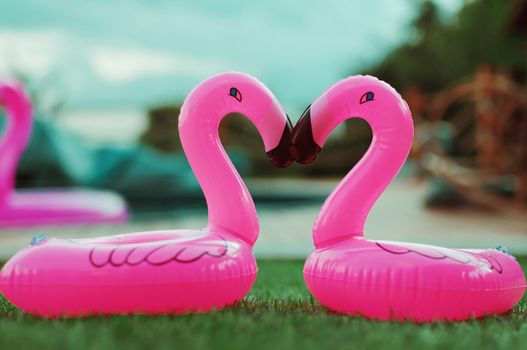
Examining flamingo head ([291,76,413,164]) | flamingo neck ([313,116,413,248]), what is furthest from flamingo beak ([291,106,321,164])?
flamingo neck ([313,116,413,248])

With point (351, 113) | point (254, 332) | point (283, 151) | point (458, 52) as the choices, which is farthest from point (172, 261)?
point (458, 52)

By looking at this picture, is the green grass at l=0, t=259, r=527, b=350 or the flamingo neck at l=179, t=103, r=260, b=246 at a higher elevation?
the flamingo neck at l=179, t=103, r=260, b=246

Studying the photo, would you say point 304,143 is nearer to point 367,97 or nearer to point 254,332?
point 367,97

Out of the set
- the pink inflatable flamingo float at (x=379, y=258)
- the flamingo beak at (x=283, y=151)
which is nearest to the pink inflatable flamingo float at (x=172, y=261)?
the flamingo beak at (x=283, y=151)

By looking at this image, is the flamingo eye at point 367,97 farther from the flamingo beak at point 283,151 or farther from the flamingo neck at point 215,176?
the flamingo neck at point 215,176

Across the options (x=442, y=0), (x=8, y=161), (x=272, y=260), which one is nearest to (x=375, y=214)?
(x=272, y=260)

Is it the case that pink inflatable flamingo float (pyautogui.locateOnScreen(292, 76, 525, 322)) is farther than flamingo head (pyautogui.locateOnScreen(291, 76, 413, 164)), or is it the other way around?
flamingo head (pyautogui.locateOnScreen(291, 76, 413, 164))

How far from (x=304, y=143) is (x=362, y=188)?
33 cm

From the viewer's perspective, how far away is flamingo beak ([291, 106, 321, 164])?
110 inches

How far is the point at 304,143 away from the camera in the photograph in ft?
9.14

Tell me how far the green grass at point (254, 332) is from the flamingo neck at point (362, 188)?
361 mm

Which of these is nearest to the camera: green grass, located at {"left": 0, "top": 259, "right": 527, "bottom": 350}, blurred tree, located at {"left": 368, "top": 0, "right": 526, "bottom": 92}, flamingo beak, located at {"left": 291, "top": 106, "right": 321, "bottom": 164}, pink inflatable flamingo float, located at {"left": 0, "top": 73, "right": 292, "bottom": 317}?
green grass, located at {"left": 0, "top": 259, "right": 527, "bottom": 350}

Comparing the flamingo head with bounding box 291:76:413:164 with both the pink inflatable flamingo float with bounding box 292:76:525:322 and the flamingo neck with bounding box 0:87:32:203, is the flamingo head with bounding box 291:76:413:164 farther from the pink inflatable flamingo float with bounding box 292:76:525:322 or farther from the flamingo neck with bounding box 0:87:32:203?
the flamingo neck with bounding box 0:87:32:203

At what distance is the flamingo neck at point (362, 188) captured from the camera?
283 centimetres
